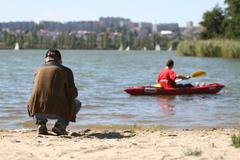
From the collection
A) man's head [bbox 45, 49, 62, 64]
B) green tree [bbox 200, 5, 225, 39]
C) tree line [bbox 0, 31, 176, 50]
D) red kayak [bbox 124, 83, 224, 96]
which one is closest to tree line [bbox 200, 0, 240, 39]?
green tree [bbox 200, 5, 225, 39]

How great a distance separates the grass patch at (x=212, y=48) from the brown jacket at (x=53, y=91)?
42.7m

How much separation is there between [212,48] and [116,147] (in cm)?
4827

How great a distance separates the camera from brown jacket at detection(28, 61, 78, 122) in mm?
9180

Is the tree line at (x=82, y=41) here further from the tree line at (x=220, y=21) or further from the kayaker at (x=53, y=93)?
the kayaker at (x=53, y=93)

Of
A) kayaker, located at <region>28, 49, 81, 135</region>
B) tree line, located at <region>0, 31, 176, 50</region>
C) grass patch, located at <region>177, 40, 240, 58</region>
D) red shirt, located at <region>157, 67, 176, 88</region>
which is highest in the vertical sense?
kayaker, located at <region>28, 49, 81, 135</region>

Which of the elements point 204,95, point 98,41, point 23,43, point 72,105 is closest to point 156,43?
point 98,41

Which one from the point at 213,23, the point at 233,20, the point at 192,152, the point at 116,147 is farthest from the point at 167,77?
the point at 213,23

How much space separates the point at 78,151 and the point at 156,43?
14699 centimetres

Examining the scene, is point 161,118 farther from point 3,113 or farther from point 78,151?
point 78,151

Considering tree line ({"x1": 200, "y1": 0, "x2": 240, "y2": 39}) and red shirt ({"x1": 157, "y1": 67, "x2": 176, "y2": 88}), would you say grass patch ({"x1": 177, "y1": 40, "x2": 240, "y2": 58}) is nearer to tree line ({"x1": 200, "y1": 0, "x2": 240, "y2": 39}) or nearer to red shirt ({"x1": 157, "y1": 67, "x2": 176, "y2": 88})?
tree line ({"x1": 200, "y1": 0, "x2": 240, "y2": 39})

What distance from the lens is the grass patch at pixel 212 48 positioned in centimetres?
5194

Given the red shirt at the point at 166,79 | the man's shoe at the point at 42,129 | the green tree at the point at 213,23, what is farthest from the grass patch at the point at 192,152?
the green tree at the point at 213,23

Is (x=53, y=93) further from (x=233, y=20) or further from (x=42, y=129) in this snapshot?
(x=233, y=20)

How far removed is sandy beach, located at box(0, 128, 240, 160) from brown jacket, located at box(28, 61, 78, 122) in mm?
444
